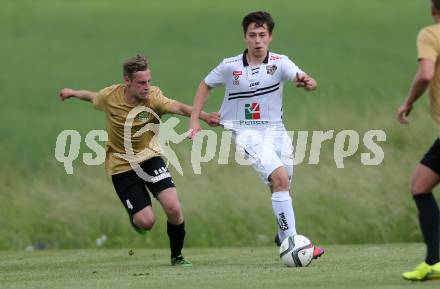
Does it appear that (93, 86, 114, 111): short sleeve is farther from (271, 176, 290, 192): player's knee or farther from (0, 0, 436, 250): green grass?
(0, 0, 436, 250): green grass

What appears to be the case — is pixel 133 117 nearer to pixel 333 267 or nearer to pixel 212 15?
pixel 333 267

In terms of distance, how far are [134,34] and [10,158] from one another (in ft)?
47.1

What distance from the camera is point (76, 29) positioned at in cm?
4250

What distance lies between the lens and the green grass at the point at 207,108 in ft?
73.0

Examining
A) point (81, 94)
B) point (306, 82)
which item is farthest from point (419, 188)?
point (81, 94)

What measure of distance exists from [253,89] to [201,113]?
64cm

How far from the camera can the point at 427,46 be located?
1184 centimetres

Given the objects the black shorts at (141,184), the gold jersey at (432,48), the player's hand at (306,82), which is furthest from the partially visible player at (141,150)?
the gold jersey at (432,48)

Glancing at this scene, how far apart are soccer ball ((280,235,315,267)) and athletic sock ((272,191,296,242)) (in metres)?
0.28

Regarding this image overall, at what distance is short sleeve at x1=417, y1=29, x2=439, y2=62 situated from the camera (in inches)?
465

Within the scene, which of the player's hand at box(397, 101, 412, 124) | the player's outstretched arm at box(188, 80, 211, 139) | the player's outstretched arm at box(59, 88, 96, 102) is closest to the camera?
the player's hand at box(397, 101, 412, 124)

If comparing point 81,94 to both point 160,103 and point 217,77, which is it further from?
point 217,77

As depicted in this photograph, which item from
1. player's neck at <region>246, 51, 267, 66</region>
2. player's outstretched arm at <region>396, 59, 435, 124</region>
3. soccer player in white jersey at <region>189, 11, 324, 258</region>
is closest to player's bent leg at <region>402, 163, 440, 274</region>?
player's outstretched arm at <region>396, 59, 435, 124</region>

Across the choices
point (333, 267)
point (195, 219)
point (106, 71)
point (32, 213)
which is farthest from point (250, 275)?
point (106, 71)
